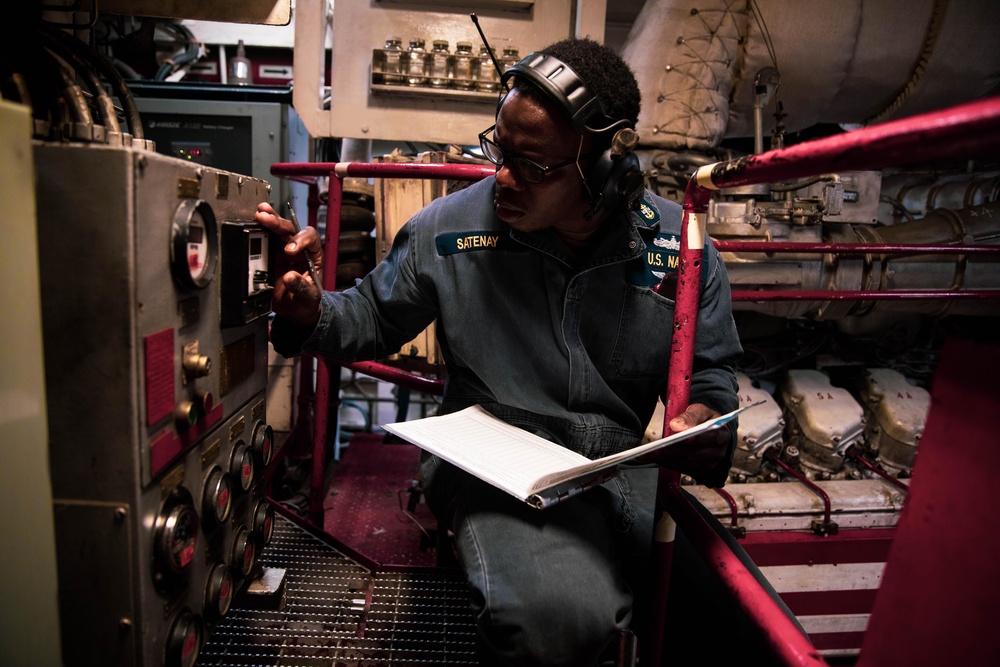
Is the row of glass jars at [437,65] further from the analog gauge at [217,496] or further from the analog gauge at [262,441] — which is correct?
the analog gauge at [217,496]

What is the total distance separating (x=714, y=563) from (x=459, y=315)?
2.49 ft

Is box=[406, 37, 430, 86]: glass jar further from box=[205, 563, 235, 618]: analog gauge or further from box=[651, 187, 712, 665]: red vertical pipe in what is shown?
box=[205, 563, 235, 618]: analog gauge

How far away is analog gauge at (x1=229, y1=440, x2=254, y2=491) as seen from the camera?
115cm

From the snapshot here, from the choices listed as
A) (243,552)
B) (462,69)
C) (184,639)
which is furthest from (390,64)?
(184,639)

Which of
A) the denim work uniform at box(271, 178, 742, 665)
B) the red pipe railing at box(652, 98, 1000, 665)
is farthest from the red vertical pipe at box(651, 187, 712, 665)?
the denim work uniform at box(271, 178, 742, 665)

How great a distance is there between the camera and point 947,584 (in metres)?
0.58

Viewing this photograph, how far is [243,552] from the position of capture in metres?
1.22

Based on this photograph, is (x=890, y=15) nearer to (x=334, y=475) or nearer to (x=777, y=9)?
(x=777, y=9)

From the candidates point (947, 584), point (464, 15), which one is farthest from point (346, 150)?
point (947, 584)

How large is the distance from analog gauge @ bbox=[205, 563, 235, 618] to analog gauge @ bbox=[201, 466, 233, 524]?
11 cm

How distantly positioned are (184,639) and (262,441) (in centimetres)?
43

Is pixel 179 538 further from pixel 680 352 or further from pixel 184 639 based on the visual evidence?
pixel 680 352

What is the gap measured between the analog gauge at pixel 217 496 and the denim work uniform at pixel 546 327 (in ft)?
1.04

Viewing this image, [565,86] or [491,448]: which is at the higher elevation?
[565,86]
